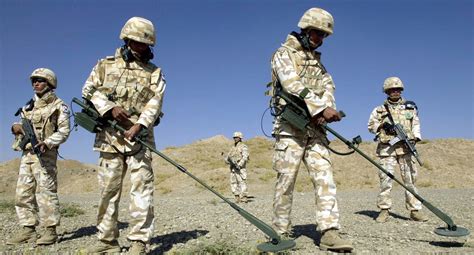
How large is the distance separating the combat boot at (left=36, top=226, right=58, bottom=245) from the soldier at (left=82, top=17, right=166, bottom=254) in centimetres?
144

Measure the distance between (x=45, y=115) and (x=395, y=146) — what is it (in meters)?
6.29

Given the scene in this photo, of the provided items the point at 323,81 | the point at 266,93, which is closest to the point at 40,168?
the point at 266,93

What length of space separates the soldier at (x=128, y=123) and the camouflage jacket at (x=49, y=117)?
1.60 m

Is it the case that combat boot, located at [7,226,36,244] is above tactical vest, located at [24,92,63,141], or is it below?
below

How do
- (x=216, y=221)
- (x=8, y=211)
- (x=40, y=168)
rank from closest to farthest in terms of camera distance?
(x=40, y=168), (x=216, y=221), (x=8, y=211)

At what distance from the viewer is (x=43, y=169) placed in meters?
6.52

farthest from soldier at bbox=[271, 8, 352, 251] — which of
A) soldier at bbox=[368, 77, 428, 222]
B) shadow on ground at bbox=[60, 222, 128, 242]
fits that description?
shadow on ground at bbox=[60, 222, 128, 242]

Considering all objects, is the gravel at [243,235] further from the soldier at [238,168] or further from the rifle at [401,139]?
the soldier at [238,168]

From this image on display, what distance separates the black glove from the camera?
8227mm

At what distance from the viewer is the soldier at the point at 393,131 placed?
8.27 metres

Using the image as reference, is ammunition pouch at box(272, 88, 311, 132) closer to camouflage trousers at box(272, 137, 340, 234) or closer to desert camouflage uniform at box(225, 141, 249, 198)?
camouflage trousers at box(272, 137, 340, 234)

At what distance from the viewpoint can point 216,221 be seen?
7875mm

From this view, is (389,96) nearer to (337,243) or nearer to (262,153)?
(337,243)

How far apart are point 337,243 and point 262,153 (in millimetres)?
32423
